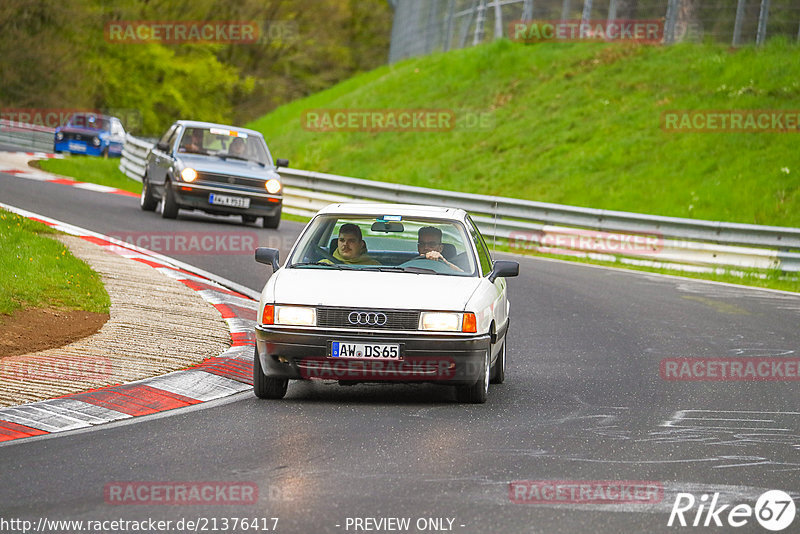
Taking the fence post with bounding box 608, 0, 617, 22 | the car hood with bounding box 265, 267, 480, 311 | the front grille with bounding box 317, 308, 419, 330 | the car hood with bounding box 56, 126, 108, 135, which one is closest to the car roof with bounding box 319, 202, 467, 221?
the car hood with bounding box 265, 267, 480, 311

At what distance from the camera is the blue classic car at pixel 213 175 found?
20922 millimetres

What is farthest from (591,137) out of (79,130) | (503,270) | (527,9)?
(503,270)

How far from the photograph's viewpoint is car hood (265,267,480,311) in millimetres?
8594

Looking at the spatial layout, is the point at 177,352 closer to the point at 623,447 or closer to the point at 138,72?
the point at 623,447

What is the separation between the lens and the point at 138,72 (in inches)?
2375

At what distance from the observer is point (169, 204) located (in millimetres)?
21250

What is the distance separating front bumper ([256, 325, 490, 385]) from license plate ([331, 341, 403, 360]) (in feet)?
0.09

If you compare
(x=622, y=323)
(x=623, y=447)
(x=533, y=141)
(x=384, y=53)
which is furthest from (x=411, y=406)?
(x=384, y=53)

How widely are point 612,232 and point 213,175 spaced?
7124 millimetres

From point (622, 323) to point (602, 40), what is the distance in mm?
23660

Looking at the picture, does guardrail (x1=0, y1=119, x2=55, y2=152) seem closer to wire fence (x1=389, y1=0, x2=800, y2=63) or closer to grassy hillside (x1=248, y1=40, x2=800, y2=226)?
grassy hillside (x1=248, y1=40, x2=800, y2=226)

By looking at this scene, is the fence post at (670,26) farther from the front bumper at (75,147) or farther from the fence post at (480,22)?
the front bumper at (75,147)

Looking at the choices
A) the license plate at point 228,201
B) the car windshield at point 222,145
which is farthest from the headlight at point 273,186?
the car windshield at point 222,145

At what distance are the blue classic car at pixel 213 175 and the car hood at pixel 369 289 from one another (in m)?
12.0
